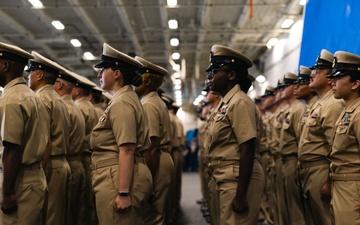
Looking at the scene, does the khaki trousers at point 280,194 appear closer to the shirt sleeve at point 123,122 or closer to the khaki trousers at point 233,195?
the khaki trousers at point 233,195

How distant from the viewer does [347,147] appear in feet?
9.44

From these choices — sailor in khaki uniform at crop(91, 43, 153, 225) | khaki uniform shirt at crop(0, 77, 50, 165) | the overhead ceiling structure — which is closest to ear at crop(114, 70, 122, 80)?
sailor in khaki uniform at crop(91, 43, 153, 225)

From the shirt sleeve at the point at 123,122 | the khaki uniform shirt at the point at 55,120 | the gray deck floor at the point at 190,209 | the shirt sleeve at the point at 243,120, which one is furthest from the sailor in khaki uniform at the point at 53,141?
the gray deck floor at the point at 190,209

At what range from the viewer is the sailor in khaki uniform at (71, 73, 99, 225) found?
193 inches

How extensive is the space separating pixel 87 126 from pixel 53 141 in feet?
4.43

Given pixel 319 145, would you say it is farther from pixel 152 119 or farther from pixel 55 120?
pixel 55 120

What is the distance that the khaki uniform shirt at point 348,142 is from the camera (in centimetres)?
283

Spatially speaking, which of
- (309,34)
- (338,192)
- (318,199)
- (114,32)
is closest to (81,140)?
(318,199)

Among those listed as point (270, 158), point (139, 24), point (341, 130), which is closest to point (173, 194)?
point (270, 158)

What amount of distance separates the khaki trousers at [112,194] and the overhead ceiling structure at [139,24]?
5.58 meters

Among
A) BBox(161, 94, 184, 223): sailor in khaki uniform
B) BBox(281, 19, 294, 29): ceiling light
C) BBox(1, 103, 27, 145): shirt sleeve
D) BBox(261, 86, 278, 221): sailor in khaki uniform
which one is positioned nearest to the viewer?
BBox(1, 103, 27, 145): shirt sleeve

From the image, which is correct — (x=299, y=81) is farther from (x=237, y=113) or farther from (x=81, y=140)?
(x=81, y=140)

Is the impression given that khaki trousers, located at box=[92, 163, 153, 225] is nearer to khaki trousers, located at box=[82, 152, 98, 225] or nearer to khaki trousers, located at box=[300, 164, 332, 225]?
khaki trousers, located at box=[300, 164, 332, 225]

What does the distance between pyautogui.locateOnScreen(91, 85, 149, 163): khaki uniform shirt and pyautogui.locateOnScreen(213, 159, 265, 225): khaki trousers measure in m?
0.58
